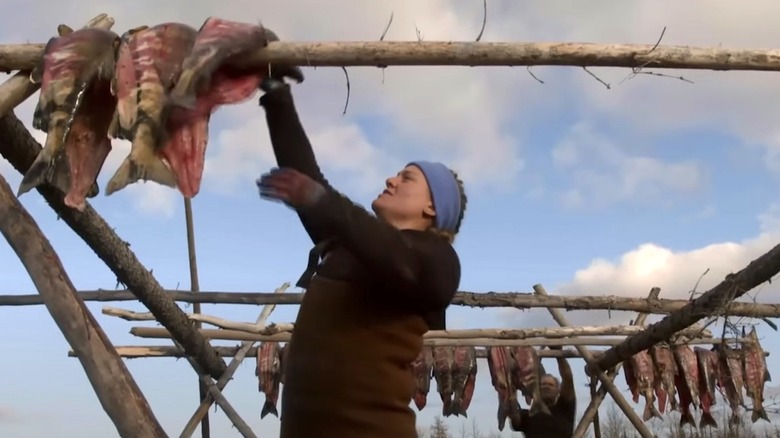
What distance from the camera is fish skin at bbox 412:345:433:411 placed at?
7628 mm

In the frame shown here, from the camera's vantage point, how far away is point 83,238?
13.5 feet

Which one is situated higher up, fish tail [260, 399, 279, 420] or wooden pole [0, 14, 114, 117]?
wooden pole [0, 14, 114, 117]

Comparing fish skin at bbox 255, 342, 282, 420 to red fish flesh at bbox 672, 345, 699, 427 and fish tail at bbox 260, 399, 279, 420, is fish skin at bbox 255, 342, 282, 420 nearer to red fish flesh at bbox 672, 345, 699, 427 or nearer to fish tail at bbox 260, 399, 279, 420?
fish tail at bbox 260, 399, 279, 420

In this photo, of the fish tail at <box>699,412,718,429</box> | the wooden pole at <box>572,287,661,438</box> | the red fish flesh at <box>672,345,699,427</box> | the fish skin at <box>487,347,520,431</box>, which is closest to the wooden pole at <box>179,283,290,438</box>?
the fish skin at <box>487,347,520,431</box>

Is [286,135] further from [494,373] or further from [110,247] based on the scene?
[494,373]

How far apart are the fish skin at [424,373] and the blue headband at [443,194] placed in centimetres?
478

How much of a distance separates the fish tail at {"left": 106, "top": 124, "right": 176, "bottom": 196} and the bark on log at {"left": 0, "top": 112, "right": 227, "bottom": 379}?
3.01ft

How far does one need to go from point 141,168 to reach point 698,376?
6642 mm

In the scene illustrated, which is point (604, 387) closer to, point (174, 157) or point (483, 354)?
point (483, 354)

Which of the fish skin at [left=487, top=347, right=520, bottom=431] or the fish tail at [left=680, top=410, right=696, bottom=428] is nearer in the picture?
the fish skin at [left=487, top=347, right=520, bottom=431]

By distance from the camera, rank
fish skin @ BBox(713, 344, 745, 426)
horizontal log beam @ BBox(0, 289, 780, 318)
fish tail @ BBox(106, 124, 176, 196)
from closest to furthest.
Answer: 1. fish tail @ BBox(106, 124, 176, 196)
2. horizontal log beam @ BBox(0, 289, 780, 318)
3. fish skin @ BBox(713, 344, 745, 426)

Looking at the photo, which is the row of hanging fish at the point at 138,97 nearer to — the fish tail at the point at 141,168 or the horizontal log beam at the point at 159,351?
the fish tail at the point at 141,168

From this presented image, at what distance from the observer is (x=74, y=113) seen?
2.67 meters

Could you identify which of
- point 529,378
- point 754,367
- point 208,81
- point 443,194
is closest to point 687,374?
point 754,367
